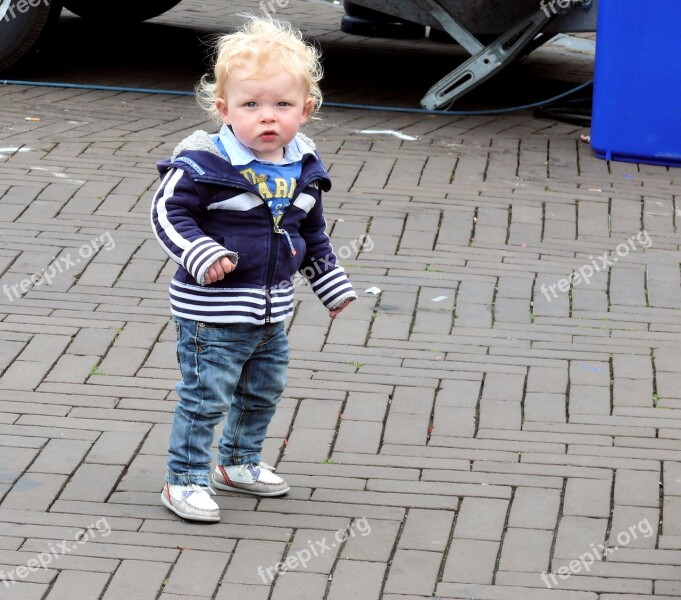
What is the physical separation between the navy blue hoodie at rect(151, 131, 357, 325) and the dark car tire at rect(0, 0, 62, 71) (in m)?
5.10

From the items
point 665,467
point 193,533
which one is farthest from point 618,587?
point 193,533

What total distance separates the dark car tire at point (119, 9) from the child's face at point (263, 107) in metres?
7.27

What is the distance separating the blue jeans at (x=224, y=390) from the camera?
3.32m

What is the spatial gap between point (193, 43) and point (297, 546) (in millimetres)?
7344

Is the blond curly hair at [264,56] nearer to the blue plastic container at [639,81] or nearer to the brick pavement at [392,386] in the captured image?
the brick pavement at [392,386]

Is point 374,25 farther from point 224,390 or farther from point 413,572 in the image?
point 413,572

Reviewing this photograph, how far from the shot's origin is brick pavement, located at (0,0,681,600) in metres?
3.24

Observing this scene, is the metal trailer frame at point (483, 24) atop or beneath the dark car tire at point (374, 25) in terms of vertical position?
atop

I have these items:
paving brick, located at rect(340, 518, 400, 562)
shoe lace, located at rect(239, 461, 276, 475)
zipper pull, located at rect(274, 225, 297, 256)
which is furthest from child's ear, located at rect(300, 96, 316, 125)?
paving brick, located at rect(340, 518, 400, 562)

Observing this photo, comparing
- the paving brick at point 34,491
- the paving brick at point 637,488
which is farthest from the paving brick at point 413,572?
the paving brick at point 34,491

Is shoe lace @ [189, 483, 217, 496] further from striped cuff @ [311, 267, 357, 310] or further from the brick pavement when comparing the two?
striped cuff @ [311, 267, 357, 310]

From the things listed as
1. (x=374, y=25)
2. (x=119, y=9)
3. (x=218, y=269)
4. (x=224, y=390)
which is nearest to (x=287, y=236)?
(x=218, y=269)

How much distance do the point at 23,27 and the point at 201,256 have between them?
5.45m

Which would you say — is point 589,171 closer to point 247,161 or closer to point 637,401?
point 637,401
